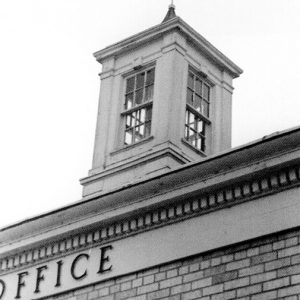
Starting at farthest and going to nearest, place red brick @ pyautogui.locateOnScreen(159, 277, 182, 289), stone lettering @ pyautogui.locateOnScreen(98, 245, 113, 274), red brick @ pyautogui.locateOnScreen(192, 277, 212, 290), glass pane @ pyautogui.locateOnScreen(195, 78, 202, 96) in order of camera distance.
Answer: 1. glass pane @ pyautogui.locateOnScreen(195, 78, 202, 96)
2. stone lettering @ pyautogui.locateOnScreen(98, 245, 113, 274)
3. red brick @ pyautogui.locateOnScreen(159, 277, 182, 289)
4. red brick @ pyautogui.locateOnScreen(192, 277, 212, 290)

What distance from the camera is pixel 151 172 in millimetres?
18016

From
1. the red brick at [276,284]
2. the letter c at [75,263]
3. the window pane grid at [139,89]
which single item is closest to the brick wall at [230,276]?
the red brick at [276,284]

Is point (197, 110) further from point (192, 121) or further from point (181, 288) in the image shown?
point (181, 288)

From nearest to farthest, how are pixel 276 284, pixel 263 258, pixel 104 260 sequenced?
pixel 276 284 < pixel 263 258 < pixel 104 260

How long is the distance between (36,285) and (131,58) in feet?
19.6

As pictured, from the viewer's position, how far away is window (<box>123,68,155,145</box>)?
63.0ft

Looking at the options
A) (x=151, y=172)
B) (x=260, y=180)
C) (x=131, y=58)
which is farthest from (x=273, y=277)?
(x=131, y=58)

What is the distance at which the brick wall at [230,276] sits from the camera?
12.9 metres

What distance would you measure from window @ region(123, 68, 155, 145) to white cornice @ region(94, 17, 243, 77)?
0.68 meters

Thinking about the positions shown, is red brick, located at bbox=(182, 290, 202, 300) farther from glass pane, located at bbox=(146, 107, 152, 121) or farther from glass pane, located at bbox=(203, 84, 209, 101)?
glass pane, located at bbox=(203, 84, 209, 101)

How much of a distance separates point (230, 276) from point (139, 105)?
6493mm

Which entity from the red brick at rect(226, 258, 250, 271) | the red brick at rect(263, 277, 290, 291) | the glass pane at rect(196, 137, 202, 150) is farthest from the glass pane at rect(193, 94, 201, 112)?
the red brick at rect(263, 277, 290, 291)

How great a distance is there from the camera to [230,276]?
13.5 metres

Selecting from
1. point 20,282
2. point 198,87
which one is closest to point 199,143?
point 198,87
